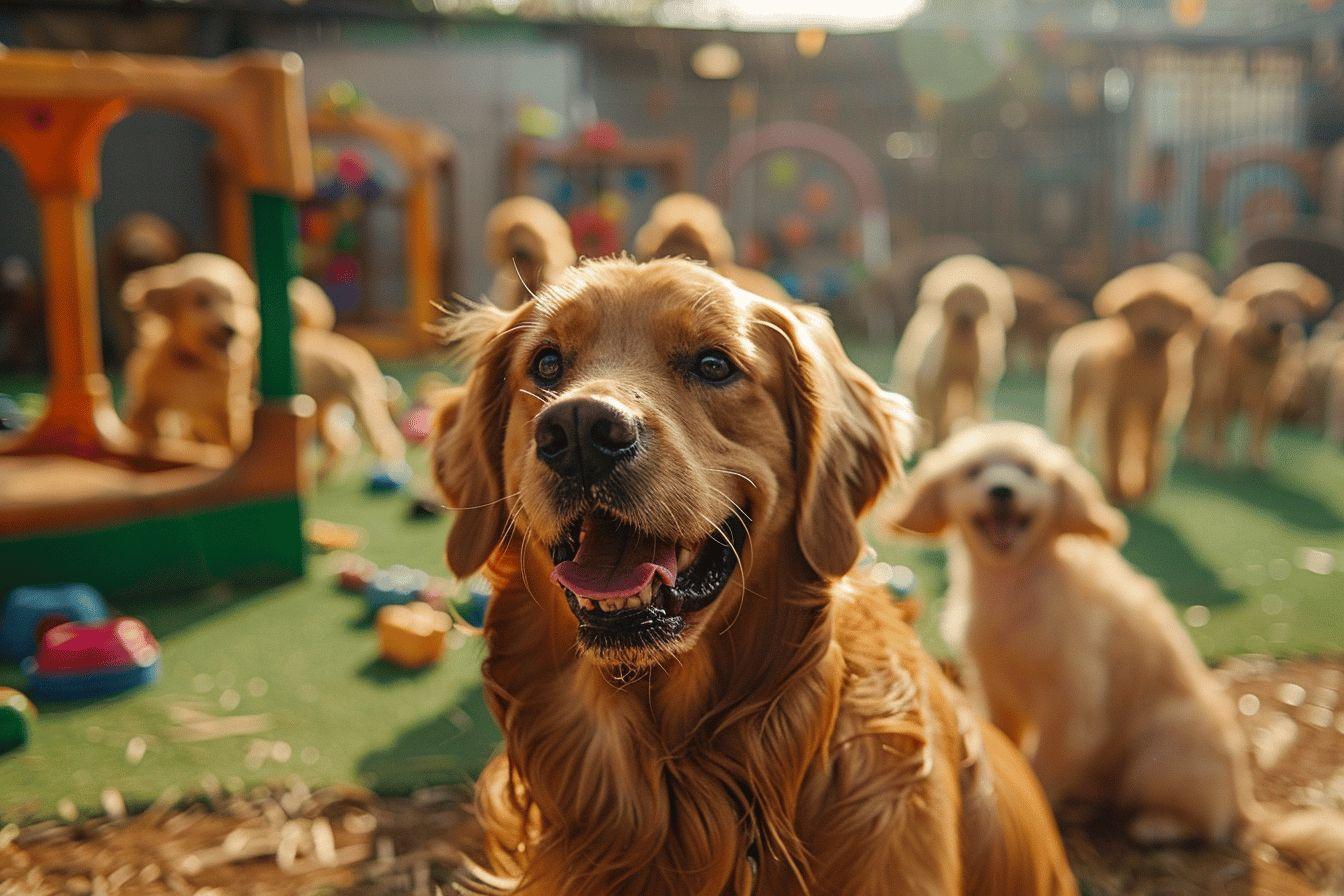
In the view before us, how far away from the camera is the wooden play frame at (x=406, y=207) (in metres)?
11.7

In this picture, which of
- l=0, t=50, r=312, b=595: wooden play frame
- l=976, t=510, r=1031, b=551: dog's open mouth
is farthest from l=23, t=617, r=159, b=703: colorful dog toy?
l=976, t=510, r=1031, b=551: dog's open mouth

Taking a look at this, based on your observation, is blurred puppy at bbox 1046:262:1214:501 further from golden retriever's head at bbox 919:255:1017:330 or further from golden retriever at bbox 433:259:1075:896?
golden retriever at bbox 433:259:1075:896

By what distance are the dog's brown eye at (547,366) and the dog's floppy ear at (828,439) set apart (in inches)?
15.0

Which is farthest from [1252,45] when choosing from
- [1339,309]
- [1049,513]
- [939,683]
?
[939,683]

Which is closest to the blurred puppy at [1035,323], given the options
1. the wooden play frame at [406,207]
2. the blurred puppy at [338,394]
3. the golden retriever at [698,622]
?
the wooden play frame at [406,207]

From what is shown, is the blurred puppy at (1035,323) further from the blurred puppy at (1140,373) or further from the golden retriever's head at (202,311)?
the golden retriever's head at (202,311)

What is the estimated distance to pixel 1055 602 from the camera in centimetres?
303

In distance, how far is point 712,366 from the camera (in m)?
1.78

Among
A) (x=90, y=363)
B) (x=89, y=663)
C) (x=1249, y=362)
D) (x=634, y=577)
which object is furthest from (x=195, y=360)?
(x=1249, y=362)

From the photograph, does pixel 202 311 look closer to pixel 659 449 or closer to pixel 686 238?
pixel 686 238

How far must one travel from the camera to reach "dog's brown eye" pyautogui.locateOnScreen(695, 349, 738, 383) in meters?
1.78

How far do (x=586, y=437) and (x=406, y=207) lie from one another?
42.7 feet

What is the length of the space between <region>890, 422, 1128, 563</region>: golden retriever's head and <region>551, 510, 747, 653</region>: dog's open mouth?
5.47 feet

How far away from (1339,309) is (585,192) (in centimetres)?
969
